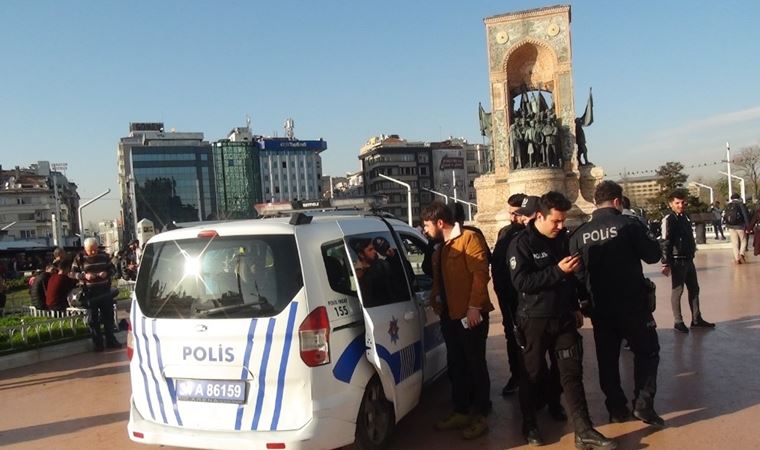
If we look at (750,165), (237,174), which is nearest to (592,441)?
(750,165)

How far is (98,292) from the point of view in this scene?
29.9 ft

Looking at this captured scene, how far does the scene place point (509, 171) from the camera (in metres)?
24.7

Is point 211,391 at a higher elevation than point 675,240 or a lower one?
lower

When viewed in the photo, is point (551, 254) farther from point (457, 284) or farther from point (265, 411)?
point (265, 411)

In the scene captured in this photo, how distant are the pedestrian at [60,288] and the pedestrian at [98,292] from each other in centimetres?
160

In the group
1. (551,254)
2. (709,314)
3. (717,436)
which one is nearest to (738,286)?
(709,314)

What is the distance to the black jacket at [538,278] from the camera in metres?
4.12

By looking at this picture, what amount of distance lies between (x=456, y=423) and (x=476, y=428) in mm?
209

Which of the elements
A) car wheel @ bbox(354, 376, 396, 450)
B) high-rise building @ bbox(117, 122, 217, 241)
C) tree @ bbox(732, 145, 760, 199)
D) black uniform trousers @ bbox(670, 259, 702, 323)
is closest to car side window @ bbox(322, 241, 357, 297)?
car wheel @ bbox(354, 376, 396, 450)

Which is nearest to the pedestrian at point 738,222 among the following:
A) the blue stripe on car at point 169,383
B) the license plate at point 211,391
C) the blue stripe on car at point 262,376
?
the blue stripe on car at point 262,376

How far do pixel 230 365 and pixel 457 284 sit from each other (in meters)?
1.82

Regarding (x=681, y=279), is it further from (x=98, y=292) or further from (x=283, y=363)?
(x=98, y=292)

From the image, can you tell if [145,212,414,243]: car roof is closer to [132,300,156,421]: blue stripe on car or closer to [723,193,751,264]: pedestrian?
[132,300,156,421]: blue stripe on car

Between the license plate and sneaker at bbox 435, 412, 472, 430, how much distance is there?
69.1 inches
